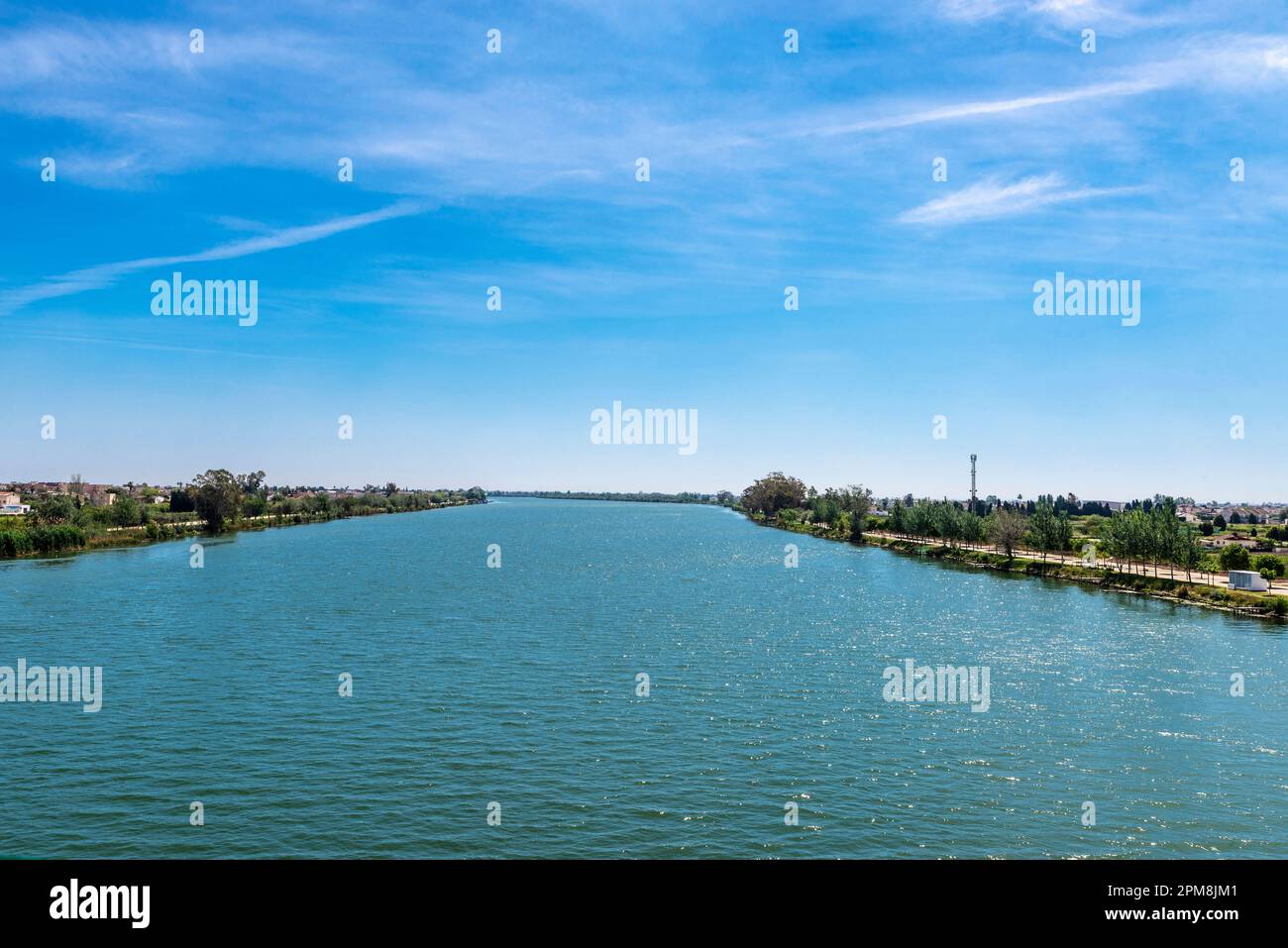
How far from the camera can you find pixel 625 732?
34.3m

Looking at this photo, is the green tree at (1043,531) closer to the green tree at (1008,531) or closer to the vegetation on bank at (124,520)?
the green tree at (1008,531)

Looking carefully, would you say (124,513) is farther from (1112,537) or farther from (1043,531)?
(1112,537)

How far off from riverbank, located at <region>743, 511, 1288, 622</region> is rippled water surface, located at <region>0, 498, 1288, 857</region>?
404 cm

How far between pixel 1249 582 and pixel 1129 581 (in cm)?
1242

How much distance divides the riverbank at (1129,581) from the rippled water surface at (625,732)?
4036 mm

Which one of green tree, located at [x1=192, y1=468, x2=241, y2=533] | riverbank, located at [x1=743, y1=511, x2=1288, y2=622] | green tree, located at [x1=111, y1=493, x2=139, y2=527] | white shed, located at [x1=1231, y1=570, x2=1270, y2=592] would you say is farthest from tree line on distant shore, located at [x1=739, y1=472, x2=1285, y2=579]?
green tree, located at [x1=111, y1=493, x2=139, y2=527]

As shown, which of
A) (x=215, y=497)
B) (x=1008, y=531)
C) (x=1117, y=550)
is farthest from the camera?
(x=215, y=497)

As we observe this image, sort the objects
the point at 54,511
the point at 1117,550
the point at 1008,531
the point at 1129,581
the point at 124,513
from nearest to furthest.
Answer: the point at 1129,581
the point at 1117,550
the point at 1008,531
the point at 54,511
the point at 124,513

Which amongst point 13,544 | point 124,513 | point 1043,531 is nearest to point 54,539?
point 13,544

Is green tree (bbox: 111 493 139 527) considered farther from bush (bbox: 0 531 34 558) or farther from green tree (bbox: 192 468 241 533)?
bush (bbox: 0 531 34 558)

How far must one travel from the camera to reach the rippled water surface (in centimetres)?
2489

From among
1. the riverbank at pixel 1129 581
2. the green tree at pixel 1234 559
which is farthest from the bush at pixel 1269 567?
the riverbank at pixel 1129 581

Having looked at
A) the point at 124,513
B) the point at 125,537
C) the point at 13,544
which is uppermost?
the point at 124,513
